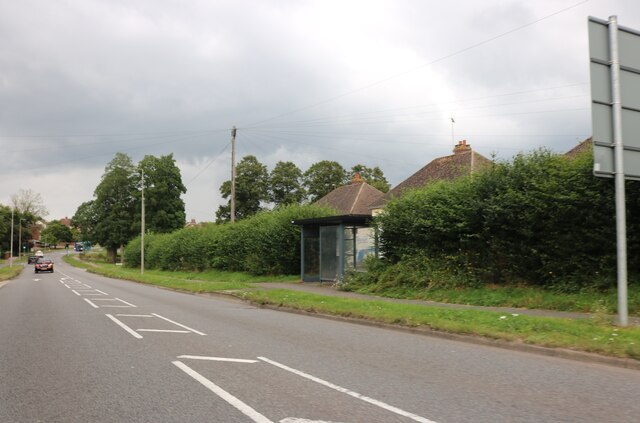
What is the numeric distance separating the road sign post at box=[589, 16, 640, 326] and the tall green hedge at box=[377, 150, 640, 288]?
244cm

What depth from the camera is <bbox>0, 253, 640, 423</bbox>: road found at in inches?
198

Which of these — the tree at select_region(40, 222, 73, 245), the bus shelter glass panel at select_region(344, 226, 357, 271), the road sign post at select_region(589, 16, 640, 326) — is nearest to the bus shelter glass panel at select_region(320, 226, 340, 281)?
the bus shelter glass panel at select_region(344, 226, 357, 271)

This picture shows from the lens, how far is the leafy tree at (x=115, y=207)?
77.1 meters

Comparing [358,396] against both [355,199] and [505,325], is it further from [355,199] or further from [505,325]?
[355,199]

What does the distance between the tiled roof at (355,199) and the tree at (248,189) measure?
100 ft

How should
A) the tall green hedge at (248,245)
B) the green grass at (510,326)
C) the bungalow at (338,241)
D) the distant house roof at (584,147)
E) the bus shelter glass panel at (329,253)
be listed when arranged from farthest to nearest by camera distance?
1. the tall green hedge at (248,245)
2. the bus shelter glass panel at (329,253)
3. the bungalow at (338,241)
4. the distant house roof at (584,147)
5. the green grass at (510,326)

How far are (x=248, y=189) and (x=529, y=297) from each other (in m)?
64.7

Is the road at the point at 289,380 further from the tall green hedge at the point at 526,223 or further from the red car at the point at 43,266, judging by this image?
the red car at the point at 43,266

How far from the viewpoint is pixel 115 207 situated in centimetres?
7806

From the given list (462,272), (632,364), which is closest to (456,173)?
(462,272)

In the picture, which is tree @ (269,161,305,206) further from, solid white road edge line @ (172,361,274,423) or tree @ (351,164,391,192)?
solid white road edge line @ (172,361,274,423)

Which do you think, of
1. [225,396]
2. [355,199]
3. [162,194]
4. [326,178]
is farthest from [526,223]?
[162,194]

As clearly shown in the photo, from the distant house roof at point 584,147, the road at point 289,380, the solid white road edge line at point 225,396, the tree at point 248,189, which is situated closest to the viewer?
the solid white road edge line at point 225,396

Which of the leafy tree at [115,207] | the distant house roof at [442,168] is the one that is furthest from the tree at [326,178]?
the distant house roof at [442,168]
